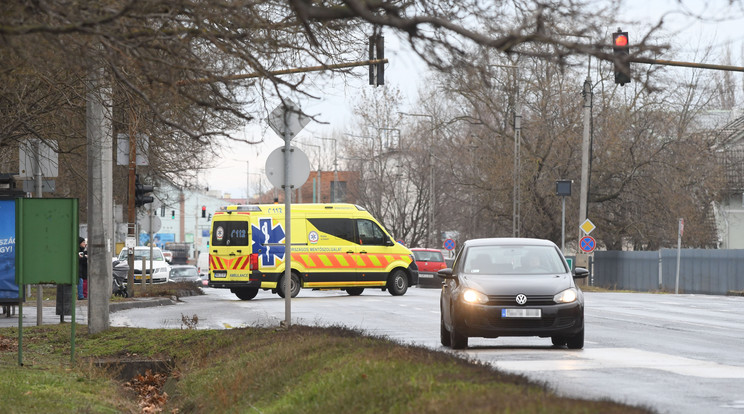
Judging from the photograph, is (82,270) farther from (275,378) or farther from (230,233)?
(275,378)

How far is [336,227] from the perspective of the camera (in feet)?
113

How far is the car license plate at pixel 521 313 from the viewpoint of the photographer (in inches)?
599

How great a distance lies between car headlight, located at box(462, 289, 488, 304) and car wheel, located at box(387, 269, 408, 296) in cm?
1964

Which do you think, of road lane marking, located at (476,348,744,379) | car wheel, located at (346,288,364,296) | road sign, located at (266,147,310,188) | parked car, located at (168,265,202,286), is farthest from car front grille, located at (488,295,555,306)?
parked car, located at (168,265,202,286)

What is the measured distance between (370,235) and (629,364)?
70.7ft

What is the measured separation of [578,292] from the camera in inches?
619

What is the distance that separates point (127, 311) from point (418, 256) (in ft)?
85.5

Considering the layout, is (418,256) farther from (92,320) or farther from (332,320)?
(92,320)

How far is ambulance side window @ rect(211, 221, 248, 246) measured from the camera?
3353 cm

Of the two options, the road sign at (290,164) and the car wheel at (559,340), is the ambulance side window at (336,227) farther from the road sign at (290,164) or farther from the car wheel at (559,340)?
the car wheel at (559,340)

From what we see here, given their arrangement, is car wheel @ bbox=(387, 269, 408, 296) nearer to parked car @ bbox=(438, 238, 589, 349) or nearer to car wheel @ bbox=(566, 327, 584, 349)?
parked car @ bbox=(438, 238, 589, 349)

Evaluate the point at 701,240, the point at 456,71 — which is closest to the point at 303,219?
the point at 456,71

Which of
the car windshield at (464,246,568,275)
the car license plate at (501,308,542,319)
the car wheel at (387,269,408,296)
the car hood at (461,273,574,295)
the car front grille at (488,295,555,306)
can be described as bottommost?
the car wheel at (387,269,408,296)

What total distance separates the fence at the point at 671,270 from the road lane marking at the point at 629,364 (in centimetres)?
3184
